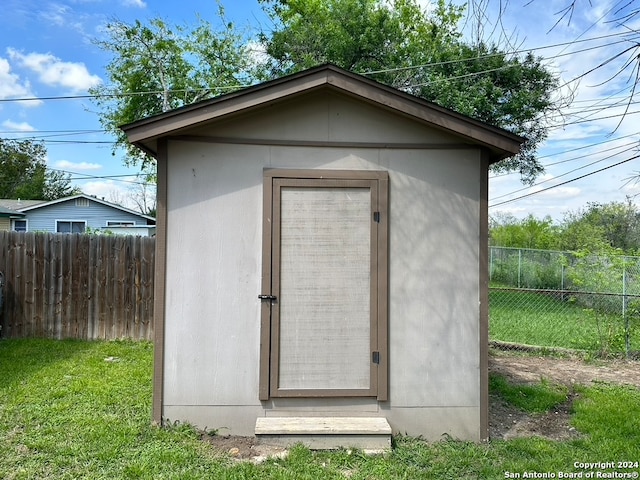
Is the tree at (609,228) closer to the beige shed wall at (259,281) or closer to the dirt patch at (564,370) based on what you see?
the dirt patch at (564,370)

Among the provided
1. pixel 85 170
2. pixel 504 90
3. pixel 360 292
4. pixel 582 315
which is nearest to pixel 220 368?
pixel 360 292

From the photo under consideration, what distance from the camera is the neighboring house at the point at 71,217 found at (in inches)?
643

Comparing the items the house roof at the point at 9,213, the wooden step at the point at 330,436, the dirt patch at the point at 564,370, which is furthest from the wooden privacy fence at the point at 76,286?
the house roof at the point at 9,213

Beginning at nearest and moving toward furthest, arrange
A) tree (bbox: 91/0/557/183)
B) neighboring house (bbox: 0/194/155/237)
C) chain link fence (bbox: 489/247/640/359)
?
chain link fence (bbox: 489/247/640/359) < tree (bbox: 91/0/557/183) < neighboring house (bbox: 0/194/155/237)

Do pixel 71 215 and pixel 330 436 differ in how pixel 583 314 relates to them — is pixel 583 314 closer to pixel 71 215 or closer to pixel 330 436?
pixel 330 436

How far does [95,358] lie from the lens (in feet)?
17.7

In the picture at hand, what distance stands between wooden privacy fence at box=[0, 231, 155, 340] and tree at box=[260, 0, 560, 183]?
7.92 meters

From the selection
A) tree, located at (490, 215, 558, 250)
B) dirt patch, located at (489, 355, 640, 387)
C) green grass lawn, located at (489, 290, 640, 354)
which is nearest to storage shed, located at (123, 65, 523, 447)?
dirt patch, located at (489, 355, 640, 387)

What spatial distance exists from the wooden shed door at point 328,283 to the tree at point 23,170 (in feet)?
108

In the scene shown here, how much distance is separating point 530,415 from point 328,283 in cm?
239

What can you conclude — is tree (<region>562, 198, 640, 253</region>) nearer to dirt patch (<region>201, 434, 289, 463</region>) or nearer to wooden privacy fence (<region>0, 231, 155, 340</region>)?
wooden privacy fence (<region>0, 231, 155, 340</region>)

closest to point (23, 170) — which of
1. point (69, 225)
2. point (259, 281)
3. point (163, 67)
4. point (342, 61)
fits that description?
point (69, 225)

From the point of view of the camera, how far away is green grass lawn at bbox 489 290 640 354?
6133 mm

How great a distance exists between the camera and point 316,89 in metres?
3.41
